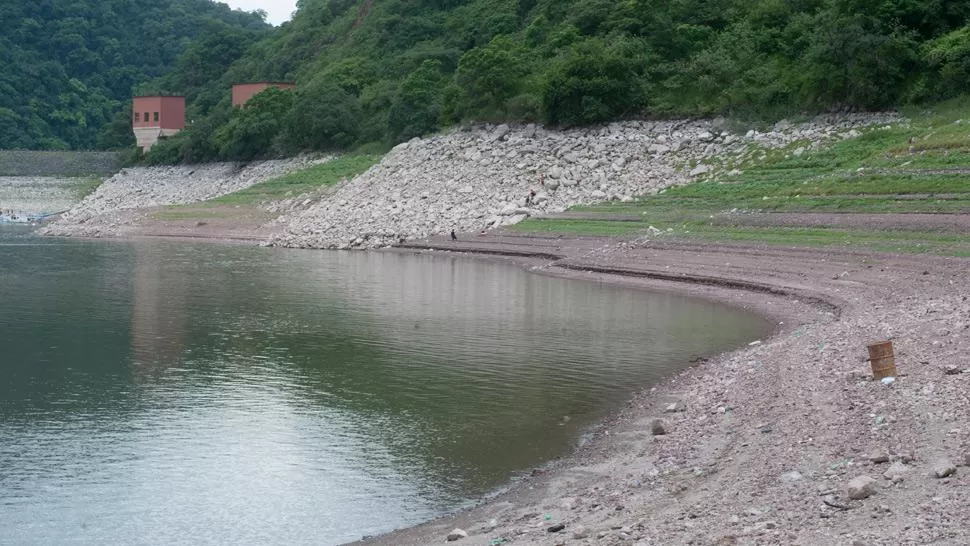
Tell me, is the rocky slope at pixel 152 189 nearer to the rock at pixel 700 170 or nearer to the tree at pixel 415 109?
the tree at pixel 415 109

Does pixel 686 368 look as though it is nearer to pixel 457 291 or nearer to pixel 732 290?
pixel 732 290

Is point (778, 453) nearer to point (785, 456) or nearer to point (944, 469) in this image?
point (785, 456)

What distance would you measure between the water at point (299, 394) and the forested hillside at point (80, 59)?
4033 inches

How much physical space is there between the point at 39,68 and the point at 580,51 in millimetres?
106450

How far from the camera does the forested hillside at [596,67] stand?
5056 cm

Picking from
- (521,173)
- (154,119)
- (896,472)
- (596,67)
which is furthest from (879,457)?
(154,119)

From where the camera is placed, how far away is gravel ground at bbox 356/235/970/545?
380 inches

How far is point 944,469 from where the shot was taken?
1005cm

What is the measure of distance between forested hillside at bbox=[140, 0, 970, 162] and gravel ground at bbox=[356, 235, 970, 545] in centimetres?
2932

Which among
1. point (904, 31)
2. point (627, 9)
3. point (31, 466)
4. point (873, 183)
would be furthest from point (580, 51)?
point (31, 466)

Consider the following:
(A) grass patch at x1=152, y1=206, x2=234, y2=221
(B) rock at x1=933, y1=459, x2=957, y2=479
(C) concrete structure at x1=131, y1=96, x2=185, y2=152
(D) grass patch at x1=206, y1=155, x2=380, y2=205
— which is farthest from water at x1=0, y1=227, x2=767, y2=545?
(C) concrete structure at x1=131, y1=96, x2=185, y2=152

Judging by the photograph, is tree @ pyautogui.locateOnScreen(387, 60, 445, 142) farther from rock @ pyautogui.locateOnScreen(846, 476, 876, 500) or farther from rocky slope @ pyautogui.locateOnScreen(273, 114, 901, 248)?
rock @ pyautogui.locateOnScreen(846, 476, 876, 500)

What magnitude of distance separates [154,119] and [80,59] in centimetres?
5098

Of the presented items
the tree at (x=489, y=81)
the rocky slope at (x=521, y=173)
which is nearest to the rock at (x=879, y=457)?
the rocky slope at (x=521, y=173)
